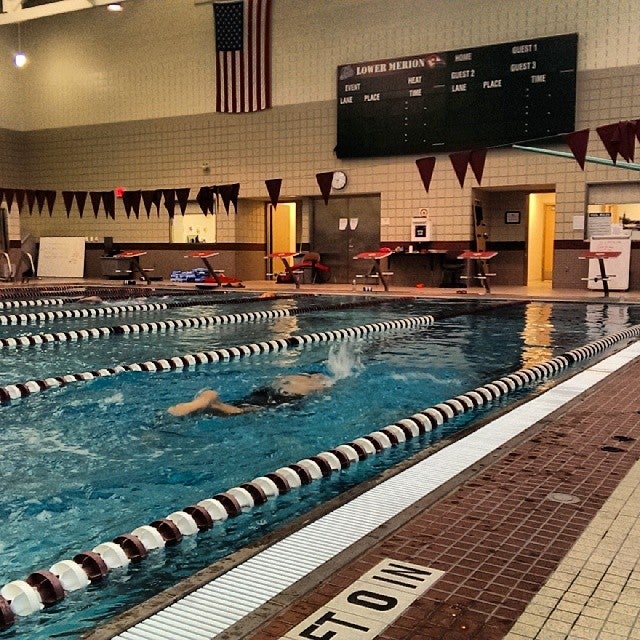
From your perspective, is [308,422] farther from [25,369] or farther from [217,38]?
[217,38]

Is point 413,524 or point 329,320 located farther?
point 329,320

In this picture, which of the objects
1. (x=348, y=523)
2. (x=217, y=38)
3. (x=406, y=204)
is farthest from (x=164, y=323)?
(x=217, y=38)

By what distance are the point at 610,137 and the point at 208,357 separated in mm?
6533

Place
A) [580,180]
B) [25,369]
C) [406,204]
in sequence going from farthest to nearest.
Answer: [406,204] < [580,180] < [25,369]

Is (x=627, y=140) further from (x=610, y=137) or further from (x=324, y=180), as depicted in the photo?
(x=324, y=180)

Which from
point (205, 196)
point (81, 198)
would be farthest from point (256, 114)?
point (81, 198)

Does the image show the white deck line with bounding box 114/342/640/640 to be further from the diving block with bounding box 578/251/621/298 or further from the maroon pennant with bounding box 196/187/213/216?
the maroon pennant with bounding box 196/187/213/216

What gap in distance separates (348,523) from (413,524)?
238 mm

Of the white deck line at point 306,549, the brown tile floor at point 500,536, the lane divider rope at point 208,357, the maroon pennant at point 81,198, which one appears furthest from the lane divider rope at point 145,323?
the maroon pennant at point 81,198

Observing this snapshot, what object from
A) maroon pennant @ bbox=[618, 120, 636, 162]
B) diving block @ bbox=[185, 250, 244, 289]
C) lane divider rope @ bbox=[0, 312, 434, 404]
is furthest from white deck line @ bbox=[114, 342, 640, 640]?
diving block @ bbox=[185, 250, 244, 289]

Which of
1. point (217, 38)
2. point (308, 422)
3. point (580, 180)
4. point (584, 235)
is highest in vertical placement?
point (217, 38)

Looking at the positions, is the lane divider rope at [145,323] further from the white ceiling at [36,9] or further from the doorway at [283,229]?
the white ceiling at [36,9]

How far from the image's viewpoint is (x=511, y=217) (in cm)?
1700

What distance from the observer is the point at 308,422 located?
496cm
